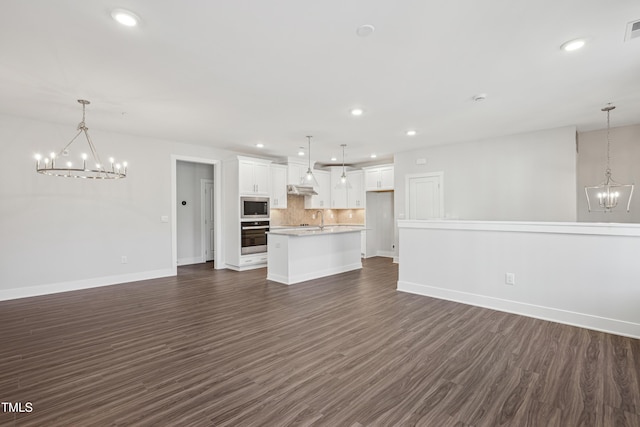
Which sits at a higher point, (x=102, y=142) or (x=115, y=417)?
(x=102, y=142)

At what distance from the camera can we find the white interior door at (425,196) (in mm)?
6766

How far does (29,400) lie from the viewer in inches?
84.0

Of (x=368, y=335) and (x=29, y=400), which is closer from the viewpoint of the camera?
(x=29, y=400)

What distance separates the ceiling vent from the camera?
237cm

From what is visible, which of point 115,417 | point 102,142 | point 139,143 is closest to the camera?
point 115,417

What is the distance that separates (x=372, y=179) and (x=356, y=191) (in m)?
0.65

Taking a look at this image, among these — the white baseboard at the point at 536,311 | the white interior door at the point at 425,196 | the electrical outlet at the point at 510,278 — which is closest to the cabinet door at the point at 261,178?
the white interior door at the point at 425,196

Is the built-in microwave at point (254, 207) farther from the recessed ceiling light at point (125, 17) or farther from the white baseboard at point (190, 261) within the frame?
the recessed ceiling light at point (125, 17)

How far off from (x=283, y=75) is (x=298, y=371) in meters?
2.87

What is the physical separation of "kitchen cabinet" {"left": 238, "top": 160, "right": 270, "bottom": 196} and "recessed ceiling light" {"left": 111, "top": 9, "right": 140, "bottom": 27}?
4533mm

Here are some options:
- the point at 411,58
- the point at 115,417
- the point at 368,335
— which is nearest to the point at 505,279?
the point at 368,335

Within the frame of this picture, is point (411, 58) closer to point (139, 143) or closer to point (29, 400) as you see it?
point (29, 400)

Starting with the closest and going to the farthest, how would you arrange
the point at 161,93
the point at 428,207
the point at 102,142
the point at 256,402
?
the point at 256,402, the point at 161,93, the point at 102,142, the point at 428,207

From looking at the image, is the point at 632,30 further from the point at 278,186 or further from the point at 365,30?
the point at 278,186
